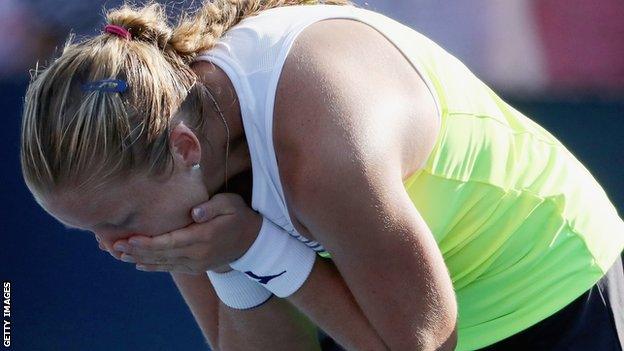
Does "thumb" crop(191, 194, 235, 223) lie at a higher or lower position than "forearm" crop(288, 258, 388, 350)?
higher

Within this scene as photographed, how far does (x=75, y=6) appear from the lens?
2.55m

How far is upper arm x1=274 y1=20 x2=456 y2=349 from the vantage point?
1.28 meters

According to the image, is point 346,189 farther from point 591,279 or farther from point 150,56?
point 591,279

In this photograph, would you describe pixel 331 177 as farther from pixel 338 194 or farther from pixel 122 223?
pixel 122 223

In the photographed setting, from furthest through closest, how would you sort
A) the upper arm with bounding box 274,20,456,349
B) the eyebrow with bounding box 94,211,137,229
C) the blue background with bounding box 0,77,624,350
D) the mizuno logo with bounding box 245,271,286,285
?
the blue background with bounding box 0,77,624,350
the mizuno logo with bounding box 245,271,286,285
the eyebrow with bounding box 94,211,137,229
the upper arm with bounding box 274,20,456,349

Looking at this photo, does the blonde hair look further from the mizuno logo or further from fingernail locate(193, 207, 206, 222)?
the mizuno logo

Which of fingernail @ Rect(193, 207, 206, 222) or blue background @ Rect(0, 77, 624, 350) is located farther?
blue background @ Rect(0, 77, 624, 350)

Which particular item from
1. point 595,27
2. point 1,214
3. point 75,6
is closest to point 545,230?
point 595,27

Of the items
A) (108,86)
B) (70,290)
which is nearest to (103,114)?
(108,86)

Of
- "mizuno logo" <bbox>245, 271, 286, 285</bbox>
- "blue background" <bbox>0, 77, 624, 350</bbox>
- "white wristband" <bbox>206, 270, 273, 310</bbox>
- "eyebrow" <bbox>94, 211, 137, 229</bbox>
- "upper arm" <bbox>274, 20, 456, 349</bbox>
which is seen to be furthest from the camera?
"blue background" <bbox>0, 77, 624, 350</bbox>

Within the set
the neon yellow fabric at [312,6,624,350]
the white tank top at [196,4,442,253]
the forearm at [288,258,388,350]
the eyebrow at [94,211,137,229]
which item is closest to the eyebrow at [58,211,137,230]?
the eyebrow at [94,211,137,229]

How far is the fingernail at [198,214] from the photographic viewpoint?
55.0 inches

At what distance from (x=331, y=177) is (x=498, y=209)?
304 millimetres

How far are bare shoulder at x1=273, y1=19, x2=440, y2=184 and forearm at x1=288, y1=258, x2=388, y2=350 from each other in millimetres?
210
